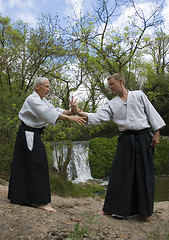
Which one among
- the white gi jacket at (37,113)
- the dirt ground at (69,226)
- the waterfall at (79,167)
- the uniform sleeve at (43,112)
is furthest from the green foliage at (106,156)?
the uniform sleeve at (43,112)

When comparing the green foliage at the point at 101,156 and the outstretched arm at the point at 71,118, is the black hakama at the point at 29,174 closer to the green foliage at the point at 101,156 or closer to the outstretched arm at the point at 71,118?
the outstretched arm at the point at 71,118

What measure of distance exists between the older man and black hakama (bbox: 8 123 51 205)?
0.77 metres

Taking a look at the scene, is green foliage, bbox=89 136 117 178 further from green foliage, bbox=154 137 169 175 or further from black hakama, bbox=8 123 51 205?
black hakama, bbox=8 123 51 205

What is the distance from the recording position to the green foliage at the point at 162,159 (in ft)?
43.0

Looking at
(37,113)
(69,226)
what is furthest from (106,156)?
(69,226)

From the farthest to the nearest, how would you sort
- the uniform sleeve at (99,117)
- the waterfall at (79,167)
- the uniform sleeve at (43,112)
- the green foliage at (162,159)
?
1. the green foliage at (162,159)
2. the waterfall at (79,167)
3. the uniform sleeve at (99,117)
4. the uniform sleeve at (43,112)

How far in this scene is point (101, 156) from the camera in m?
12.2

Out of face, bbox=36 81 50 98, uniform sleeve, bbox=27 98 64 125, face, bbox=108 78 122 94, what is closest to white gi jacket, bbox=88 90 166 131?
face, bbox=108 78 122 94

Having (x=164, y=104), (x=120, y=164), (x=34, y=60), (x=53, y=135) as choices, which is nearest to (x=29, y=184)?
(x=120, y=164)

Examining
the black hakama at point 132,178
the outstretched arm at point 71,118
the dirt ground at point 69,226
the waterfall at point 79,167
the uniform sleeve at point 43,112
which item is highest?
the uniform sleeve at point 43,112

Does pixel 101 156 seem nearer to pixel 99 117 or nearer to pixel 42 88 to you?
pixel 99 117

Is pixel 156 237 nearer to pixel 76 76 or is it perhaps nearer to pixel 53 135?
pixel 53 135

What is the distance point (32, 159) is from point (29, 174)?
0.64ft

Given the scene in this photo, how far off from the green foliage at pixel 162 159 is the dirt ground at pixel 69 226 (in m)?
10.2
